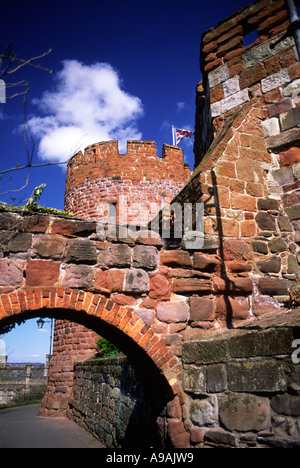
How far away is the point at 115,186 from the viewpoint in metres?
12.5

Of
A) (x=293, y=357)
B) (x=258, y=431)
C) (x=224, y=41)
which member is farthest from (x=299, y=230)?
(x=224, y=41)

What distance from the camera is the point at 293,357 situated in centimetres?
247

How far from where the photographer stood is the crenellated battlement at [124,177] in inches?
490

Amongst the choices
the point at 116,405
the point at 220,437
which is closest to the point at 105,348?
the point at 116,405

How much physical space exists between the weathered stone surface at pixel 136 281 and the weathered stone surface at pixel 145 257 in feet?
Answer: 0.21

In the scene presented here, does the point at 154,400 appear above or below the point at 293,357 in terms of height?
below

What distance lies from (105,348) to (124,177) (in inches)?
238

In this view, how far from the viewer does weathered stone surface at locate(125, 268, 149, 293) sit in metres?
3.49

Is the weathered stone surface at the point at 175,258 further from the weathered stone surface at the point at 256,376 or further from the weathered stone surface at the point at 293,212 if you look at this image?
the weathered stone surface at the point at 293,212

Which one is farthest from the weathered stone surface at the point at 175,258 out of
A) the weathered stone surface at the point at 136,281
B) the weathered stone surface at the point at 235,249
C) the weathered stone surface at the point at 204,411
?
the weathered stone surface at the point at 204,411

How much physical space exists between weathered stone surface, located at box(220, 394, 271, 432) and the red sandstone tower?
900 centimetres

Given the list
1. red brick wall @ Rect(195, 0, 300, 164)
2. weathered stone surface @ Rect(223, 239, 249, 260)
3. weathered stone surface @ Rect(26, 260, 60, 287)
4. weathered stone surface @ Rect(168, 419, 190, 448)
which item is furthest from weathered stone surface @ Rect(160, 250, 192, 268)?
red brick wall @ Rect(195, 0, 300, 164)

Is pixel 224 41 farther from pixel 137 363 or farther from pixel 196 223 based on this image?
pixel 137 363

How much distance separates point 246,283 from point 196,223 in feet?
2.95
